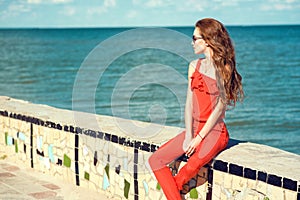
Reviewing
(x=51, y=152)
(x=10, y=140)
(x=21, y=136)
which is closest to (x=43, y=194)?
(x=51, y=152)

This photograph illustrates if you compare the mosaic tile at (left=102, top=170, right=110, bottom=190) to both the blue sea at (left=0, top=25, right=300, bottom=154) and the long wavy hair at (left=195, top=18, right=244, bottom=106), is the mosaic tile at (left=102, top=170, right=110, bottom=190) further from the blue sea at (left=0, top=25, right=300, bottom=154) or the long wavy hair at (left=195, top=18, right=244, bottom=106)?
the blue sea at (left=0, top=25, right=300, bottom=154)

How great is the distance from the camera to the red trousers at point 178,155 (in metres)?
4.46

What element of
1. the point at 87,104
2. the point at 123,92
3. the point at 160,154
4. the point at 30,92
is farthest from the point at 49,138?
the point at 30,92

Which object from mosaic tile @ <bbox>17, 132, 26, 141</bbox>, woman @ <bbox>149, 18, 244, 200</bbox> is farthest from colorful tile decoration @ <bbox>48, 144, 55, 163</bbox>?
woman @ <bbox>149, 18, 244, 200</bbox>

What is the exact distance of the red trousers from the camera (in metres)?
4.46

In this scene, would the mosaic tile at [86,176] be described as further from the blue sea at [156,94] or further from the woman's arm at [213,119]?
the blue sea at [156,94]

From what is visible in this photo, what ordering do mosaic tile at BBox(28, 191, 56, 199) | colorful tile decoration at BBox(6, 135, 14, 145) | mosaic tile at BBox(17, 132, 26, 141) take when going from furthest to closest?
colorful tile decoration at BBox(6, 135, 14, 145) → mosaic tile at BBox(17, 132, 26, 141) → mosaic tile at BBox(28, 191, 56, 199)

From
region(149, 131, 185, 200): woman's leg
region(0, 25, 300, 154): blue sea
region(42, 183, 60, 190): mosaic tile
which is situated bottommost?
region(0, 25, 300, 154): blue sea

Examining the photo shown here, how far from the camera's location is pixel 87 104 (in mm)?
16734

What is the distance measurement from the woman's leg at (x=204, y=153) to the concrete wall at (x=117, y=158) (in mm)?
108

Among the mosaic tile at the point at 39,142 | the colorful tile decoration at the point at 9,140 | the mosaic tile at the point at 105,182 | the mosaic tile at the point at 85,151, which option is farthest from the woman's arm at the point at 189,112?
the colorful tile decoration at the point at 9,140

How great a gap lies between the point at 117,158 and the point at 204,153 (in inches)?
50.9

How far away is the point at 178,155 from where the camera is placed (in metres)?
4.67

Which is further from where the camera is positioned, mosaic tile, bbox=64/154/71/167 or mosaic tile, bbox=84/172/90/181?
mosaic tile, bbox=64/154/71/167
